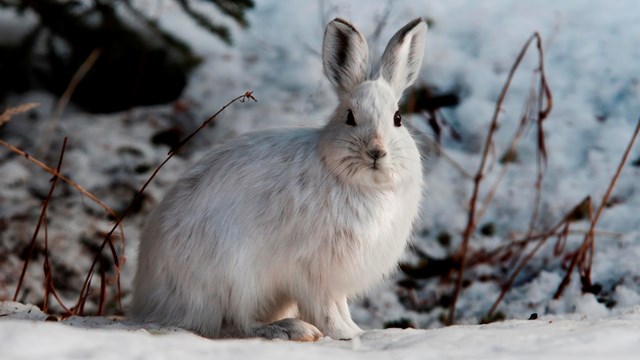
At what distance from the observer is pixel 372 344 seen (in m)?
2.92

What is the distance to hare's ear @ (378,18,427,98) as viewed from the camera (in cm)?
340

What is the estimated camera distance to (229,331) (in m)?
3.46

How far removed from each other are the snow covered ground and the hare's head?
4.10 feet

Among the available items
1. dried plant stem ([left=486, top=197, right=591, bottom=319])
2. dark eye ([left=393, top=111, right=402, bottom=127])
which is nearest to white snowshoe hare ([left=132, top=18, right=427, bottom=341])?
dark eye ([left=393, top=111, right=402, bottom=127])

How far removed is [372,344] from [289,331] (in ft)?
1.50

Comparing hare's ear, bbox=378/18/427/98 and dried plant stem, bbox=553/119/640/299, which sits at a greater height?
hare's ear, bbox=378/18/427/98

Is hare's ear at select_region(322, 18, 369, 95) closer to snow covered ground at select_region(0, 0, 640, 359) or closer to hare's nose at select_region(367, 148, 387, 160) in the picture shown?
hare's nose at select_region(367, 148, 387, 160)

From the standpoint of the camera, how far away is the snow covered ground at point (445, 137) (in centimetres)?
465

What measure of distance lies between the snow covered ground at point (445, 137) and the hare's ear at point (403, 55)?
3.98 feet

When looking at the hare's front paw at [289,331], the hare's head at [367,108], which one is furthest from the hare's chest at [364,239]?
the hare's front paw at [289,331]

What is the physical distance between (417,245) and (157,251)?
1.99 meters

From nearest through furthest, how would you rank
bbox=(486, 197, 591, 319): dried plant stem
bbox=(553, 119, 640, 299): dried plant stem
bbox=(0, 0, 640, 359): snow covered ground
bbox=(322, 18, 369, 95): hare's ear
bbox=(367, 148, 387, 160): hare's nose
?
1. bbox=(367, 148, 387, 160): hare's nose
2. bbox=(322, 18, 369, 95): hare's ear
3. bbox=(553, 119, 640, 299): dried plant stem
4. bbox=(486, 197, 591, 319): dried plant stem
5. bbox=(0, 0, 640, 359): snow covered ground

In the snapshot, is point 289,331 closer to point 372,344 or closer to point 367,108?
point 372,344

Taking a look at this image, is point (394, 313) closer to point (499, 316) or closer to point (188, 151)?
point (499, 316)
